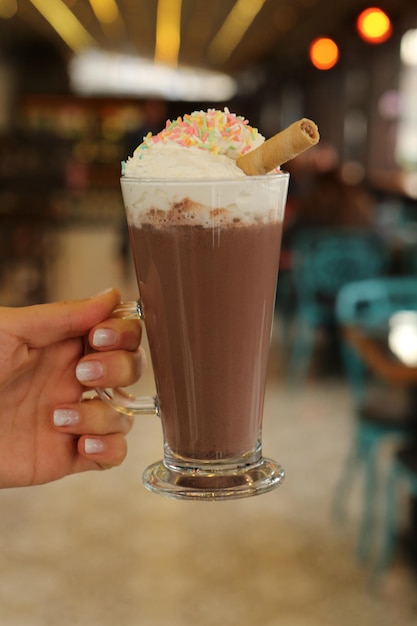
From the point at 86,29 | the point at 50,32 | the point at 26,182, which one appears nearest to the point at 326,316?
the point at 26,182

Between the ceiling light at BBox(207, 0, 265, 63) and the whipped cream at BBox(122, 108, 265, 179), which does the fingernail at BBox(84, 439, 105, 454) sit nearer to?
the whipped cream at BBox(122, 108, 265, 179)

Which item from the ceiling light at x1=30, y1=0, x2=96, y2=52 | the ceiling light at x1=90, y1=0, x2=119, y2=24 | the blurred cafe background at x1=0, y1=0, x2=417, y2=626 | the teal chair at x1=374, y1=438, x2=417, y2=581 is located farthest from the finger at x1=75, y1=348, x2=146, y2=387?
the ceiling light at x1=30, y1=0, x2=96, y2=52

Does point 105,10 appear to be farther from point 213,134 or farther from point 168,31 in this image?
point 213,134

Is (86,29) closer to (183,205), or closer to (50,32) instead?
(50,32)

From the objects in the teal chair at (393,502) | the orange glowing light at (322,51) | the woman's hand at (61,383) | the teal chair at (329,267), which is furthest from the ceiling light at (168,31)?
the woman's hand at (61,383)

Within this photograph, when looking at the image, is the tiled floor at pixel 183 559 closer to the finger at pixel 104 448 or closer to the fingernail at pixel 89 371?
the finger at pixel 104 448

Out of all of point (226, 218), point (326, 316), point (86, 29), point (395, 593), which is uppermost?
point (86, 29)

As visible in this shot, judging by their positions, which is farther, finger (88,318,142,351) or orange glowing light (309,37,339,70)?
orange glowing light (309,37,339,70)
